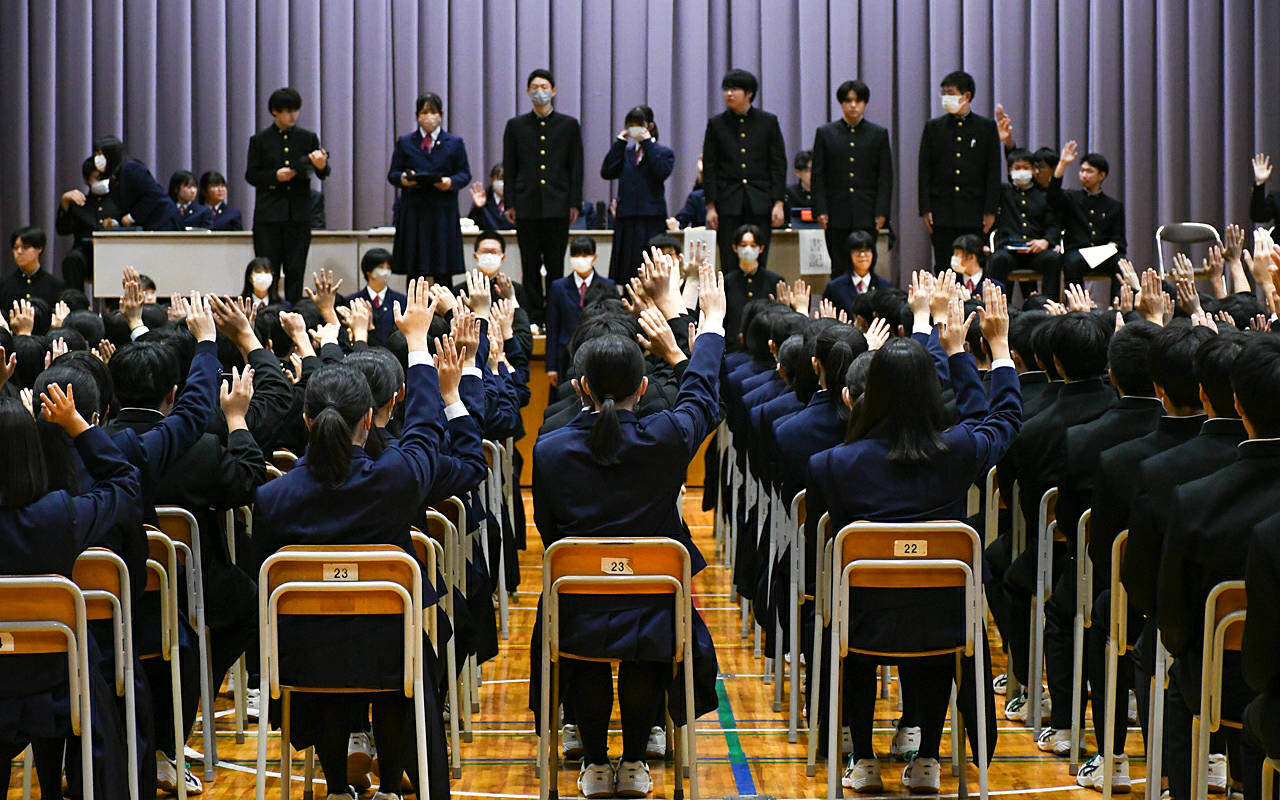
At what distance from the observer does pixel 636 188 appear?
10406 mm

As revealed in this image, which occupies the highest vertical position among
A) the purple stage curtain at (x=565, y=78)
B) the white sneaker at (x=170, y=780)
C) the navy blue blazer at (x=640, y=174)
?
the purple stage curtain at (x=565, y=78)

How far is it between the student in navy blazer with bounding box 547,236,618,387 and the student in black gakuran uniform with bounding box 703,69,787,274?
3.66 feet

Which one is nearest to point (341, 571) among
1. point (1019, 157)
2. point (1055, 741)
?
point (1055, 741)

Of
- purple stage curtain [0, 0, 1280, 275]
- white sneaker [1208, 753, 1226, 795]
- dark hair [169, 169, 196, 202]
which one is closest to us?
white sneaker [1208, 753, 1226, 795]

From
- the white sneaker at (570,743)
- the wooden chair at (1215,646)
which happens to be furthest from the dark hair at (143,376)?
the wooden chair at (1215,646)

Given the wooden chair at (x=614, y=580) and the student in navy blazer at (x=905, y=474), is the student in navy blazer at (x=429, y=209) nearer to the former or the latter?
the student in navy blazer at (x=905, y=474)

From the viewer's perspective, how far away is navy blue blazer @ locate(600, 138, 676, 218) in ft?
33.7

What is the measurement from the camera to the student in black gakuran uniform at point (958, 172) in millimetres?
10453

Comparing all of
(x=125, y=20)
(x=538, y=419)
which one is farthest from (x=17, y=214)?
(x=538, y=419)

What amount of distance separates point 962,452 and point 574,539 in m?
1.12

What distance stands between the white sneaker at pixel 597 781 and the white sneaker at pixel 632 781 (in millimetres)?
29

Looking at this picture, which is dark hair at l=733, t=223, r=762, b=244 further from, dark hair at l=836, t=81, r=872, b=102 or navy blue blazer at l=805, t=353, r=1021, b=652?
navy blue blazer at l=805, t=353, r=1021, b=652

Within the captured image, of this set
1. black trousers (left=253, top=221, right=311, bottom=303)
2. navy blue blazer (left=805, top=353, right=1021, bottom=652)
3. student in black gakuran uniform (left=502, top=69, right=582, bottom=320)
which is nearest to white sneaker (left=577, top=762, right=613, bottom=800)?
navy blue blazer (left=805, top=353, right=1021, bottom=652)

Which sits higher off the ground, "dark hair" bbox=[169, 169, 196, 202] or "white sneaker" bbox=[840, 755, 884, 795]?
"dark hair" bbox=[169, 169, 196, 202]
